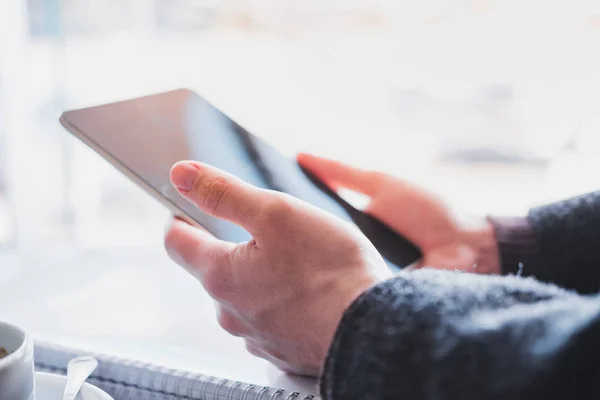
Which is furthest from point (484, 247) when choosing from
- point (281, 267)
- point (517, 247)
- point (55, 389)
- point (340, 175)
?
point (55, 389)

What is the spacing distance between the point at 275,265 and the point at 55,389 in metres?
0.15

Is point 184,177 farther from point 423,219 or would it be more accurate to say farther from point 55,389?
point 423,219

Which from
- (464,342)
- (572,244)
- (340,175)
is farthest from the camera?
(340,175)

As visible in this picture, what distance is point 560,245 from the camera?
0.57 m

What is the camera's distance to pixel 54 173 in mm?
1178

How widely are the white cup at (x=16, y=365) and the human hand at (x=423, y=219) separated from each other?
353 millimetres

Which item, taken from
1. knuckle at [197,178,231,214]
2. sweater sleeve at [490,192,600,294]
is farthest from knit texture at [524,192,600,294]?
knuckle at [197,178,231,214]

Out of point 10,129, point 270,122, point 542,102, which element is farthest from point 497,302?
point 10,129

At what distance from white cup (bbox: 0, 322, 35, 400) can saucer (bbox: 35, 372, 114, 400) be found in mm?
39

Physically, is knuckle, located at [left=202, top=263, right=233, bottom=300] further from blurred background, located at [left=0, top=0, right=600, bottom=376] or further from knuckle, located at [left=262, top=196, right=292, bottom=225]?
blurred background, located at [left=0, top=0, right=600, bottom=376]

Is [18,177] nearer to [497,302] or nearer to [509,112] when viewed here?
[509,112]

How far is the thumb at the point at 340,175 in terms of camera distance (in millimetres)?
664

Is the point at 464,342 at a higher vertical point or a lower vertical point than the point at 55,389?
higher

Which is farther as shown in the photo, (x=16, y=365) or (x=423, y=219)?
(x=423, y=219)
